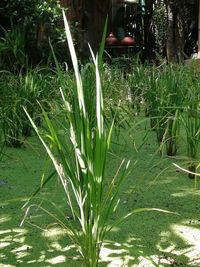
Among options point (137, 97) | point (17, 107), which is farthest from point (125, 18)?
point (17, 107)

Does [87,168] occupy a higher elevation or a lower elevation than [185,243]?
higher

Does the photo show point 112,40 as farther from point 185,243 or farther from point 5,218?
point 185,243

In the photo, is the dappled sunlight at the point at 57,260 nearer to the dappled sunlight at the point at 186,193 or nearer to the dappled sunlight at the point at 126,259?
the dappled sunlight at the point at 126,259

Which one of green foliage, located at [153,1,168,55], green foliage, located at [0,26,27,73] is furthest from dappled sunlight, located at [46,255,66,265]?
green foliage, located at [153,1,168,55]

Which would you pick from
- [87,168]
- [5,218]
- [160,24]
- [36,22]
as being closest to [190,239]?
[87,168]

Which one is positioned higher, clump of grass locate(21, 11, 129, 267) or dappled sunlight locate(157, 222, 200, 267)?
clump of grass locate(21, 11, 129, 267)

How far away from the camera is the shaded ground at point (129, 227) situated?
1.87 m

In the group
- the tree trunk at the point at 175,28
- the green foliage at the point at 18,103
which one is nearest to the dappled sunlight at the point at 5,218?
the green foliage at the point at 18,103

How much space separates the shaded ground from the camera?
6.13 ft

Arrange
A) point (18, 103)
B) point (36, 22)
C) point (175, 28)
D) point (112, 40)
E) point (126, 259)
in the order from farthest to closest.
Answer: point (112, 40)
point (175, 28)
point (36, 22)
point (18, 103)
point (126, 259)

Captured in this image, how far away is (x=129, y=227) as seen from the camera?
2186 mm

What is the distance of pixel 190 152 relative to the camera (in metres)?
2.97

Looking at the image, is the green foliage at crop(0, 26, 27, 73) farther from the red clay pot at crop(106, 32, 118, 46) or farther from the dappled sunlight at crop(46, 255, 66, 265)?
the red clay pot at crop(106, 32, 118, 46)

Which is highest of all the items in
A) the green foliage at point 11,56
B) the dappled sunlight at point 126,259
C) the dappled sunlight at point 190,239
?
the green foliage at point 11,56
